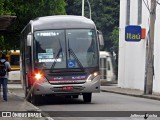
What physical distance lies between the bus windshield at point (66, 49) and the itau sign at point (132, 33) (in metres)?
12.8

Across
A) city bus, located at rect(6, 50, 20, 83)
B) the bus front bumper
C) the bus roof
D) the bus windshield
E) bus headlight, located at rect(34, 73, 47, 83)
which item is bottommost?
city bus, located at rect(6, 50, 20, 83)

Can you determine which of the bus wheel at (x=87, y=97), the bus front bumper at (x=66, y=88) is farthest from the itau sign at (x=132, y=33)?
the bus front bumper at (x=66, y=88)

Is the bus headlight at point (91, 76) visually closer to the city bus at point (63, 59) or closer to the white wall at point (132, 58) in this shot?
the city bus at point (63, 59)

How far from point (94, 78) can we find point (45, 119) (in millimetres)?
7551

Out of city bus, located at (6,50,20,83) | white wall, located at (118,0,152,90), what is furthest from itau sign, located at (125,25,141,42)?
city bus, located at (6,50,20,83)

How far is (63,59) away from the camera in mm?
22844

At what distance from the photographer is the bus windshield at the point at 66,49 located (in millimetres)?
22812

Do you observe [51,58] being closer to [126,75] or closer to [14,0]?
[14,0]

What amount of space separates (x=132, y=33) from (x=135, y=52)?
14.8 feet

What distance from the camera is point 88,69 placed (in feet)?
75.2

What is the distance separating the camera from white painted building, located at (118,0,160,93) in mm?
35719

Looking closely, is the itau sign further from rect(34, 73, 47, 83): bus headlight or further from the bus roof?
rect(34, 73, 47, 83): bus headlight

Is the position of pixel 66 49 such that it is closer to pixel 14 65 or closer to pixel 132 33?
pixel 132 33

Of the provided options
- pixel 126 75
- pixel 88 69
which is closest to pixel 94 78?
pixel 88 69
